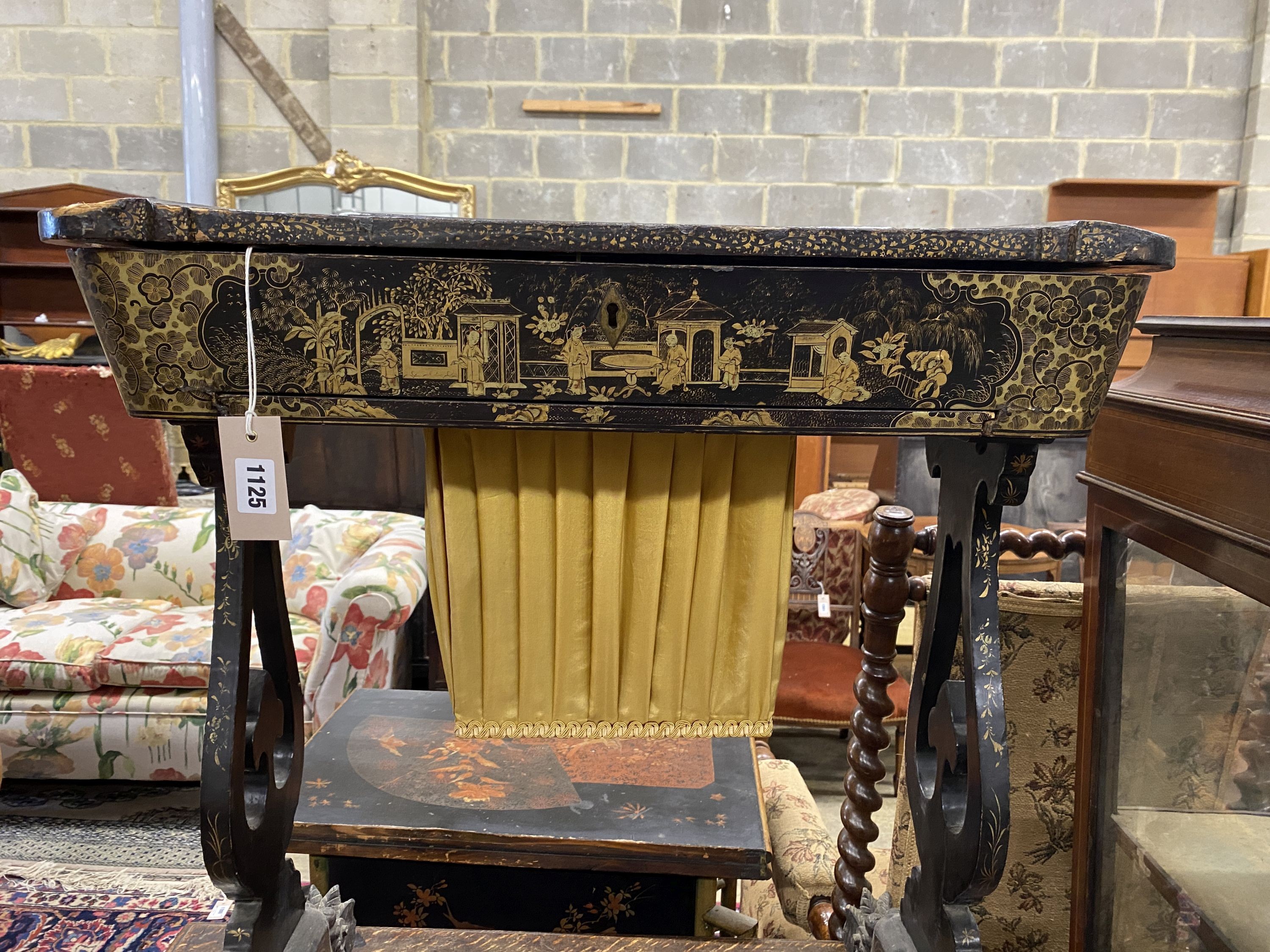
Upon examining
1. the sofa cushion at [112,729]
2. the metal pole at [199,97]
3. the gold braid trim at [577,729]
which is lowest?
the sofa cushion at [112,729]

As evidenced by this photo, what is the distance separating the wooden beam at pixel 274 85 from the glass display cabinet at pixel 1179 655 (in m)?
3.89

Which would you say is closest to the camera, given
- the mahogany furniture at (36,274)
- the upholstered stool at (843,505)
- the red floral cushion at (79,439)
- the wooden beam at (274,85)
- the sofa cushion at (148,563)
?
the sofa cushion at (148,563)

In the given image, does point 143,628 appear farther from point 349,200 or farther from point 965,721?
point 965,721

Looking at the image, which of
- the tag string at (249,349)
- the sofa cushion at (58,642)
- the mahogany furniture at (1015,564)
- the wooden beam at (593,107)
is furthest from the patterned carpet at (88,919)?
the wooden beam at (593,107)

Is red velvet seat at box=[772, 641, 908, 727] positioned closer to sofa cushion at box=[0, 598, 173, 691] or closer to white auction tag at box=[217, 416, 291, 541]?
white auction tag at box=[217, 416, 291, 541]

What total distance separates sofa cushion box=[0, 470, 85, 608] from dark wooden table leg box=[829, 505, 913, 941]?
271 centimetres

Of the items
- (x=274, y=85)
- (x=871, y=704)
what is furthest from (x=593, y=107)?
(x=871, y=704)

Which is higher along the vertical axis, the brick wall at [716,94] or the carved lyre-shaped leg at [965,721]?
the brick wall at [716,94]

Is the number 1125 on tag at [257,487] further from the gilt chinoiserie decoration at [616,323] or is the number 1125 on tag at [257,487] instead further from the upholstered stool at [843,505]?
the upholstered stool at [843,505]

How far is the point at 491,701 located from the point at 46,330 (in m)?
4.41

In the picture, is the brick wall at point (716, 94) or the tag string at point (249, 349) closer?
the tag string at point (249, 349)

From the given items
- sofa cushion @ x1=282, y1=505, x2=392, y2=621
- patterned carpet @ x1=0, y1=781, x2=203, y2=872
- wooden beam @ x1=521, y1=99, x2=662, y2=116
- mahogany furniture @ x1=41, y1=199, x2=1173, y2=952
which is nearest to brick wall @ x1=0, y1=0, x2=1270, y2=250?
wooden beam @ x1=521, y1=99, x2=662, y2=116

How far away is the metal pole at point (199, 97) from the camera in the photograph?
12.6ft

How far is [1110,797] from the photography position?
1.08 metres
